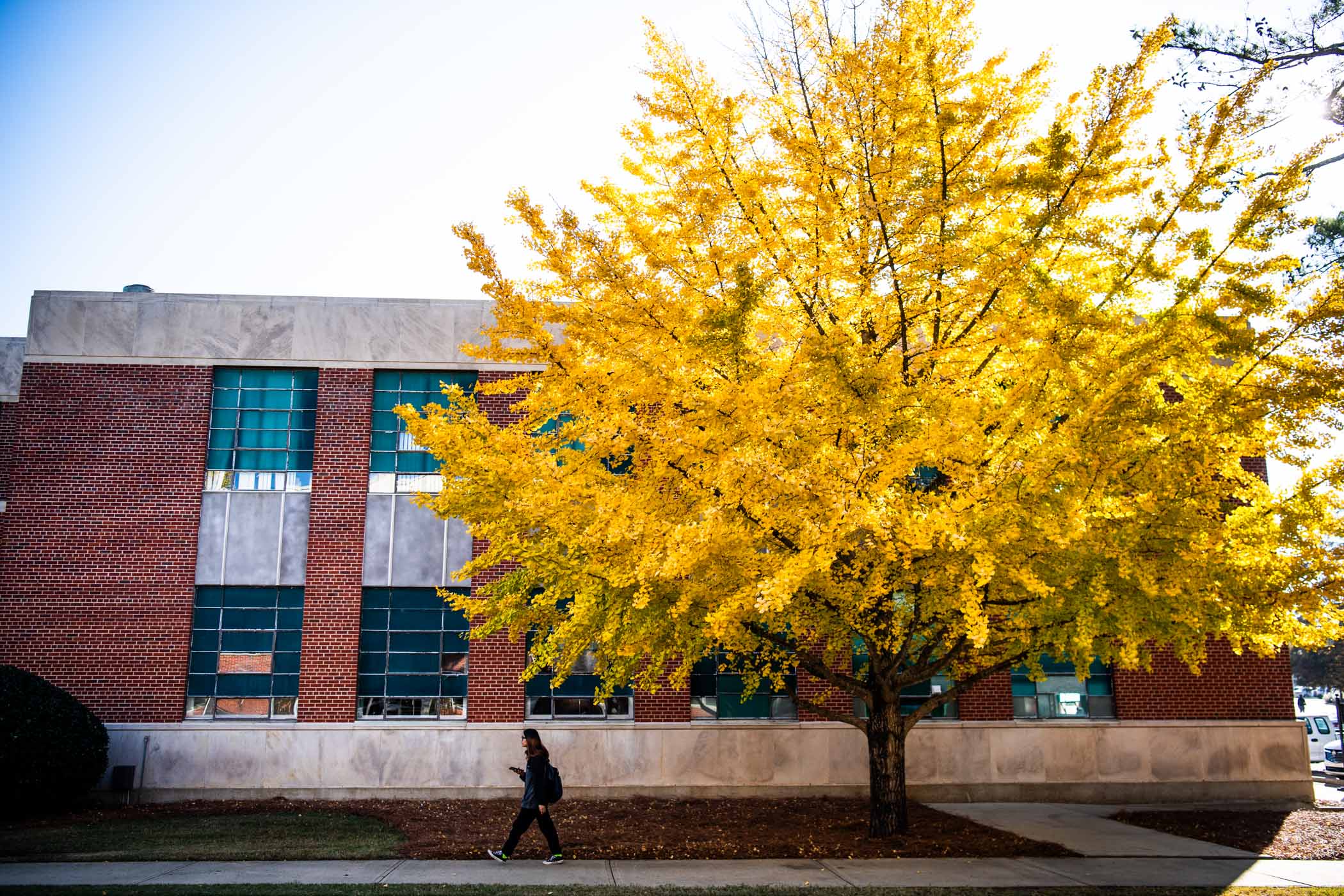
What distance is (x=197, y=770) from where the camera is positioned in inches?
596

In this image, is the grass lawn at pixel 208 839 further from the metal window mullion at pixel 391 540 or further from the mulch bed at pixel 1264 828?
the mulch bed at pixel 1264 828

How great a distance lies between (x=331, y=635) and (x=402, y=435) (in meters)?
3.63

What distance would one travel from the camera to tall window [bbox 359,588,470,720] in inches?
618

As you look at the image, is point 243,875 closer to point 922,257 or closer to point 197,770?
point 197,770

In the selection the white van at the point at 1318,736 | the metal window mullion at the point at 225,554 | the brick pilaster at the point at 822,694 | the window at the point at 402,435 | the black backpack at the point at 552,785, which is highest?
the window at the point at 402,435

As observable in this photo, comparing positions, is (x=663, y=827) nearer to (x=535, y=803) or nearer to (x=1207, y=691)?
(x=535, y=803)

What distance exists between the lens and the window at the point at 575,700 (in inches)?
623

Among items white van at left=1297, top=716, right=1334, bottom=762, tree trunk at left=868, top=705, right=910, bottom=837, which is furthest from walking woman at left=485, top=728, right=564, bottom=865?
white van at left=1297, top=716, right=1334, bottom=762

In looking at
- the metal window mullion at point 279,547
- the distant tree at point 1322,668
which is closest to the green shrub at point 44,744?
the metal window mullion at point 279,547

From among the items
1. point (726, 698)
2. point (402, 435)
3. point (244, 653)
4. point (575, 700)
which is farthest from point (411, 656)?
point (726, 698)

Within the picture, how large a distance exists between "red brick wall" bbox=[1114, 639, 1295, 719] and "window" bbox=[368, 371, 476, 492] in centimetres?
1273

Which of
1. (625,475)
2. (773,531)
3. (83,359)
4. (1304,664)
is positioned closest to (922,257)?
(773,531)

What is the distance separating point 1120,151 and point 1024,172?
936 mm

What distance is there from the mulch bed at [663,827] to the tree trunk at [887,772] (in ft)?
0.69
